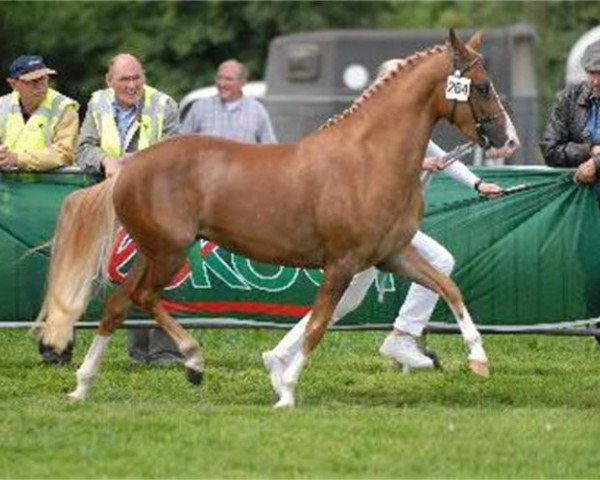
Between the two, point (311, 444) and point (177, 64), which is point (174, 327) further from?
point (177, 64)

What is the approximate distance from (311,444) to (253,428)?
0.56m

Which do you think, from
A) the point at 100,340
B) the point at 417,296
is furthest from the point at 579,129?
the point at 100,340

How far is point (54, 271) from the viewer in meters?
14.9

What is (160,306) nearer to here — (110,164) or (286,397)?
(286,397)

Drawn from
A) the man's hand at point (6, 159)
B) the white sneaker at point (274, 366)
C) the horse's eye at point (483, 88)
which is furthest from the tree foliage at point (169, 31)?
the horse's eye at point (483, 88)

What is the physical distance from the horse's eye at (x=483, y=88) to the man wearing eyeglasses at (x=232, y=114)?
720 cm

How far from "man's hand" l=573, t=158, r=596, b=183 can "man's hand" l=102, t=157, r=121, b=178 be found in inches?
112

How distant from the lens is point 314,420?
1360cm

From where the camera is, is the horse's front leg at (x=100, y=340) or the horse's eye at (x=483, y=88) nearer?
the horse's eye at (x=483, y=88)

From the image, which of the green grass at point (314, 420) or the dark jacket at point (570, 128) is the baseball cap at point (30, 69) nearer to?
the green grass at point (314, 420)

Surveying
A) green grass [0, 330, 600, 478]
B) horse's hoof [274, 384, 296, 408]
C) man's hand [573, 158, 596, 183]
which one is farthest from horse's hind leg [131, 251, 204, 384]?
man's hand [573, 158, 596, 183]

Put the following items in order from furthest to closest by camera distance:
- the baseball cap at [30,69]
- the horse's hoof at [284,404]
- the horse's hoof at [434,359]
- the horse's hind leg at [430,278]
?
1. the baseball cap at [30,69]
2. the horse's hoof at [434,359]
3. the horse's hind leg at [430,278]
4. the horse's hoof at [284,404]

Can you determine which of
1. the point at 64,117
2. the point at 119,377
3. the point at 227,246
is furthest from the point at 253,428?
the point at 64,117

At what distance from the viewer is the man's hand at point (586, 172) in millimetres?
15781
